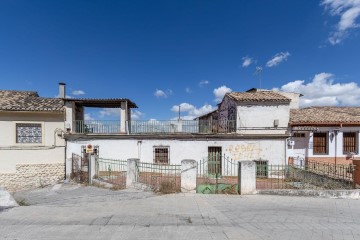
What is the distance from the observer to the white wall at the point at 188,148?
15.3 m

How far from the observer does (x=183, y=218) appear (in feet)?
20.9

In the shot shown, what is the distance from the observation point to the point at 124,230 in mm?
5496

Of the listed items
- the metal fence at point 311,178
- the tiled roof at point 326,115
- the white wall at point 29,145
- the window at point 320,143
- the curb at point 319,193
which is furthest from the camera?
the window at point 320,143

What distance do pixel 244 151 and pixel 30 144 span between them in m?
14.2

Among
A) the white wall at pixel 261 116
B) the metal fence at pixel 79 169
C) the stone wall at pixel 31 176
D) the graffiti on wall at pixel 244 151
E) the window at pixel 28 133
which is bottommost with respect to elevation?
the stone wall at pixel 31 176

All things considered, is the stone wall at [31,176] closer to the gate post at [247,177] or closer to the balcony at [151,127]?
the balcony at [151,127]

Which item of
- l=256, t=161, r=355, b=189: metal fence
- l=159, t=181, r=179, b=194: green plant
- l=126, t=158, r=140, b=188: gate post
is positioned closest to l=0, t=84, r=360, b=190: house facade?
l=256, t=161, r=355, b=189: metal fence

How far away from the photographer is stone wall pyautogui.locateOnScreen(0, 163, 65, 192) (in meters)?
14.6

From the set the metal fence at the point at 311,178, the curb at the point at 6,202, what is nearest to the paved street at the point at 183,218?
the curb at the point at 6,202

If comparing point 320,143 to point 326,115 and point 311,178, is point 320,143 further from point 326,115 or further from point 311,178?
point 311,178

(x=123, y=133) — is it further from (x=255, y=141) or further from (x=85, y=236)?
(x=85, y=236)

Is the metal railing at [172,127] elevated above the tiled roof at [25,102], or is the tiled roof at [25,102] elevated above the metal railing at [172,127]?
the tiled roof at [25,102]

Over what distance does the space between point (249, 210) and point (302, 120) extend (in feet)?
38.1

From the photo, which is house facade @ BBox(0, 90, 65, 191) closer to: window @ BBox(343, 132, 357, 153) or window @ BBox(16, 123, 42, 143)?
window @ BBox(16, 123, 42, 143)
